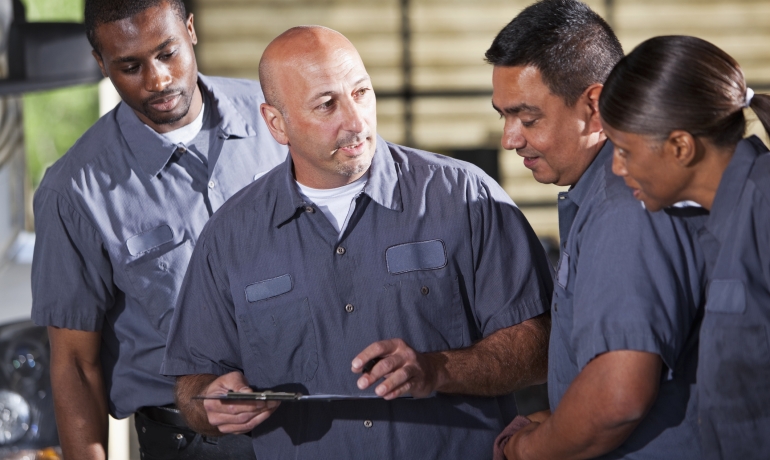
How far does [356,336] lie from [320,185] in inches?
14.0

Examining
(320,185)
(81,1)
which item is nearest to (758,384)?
(320,185)

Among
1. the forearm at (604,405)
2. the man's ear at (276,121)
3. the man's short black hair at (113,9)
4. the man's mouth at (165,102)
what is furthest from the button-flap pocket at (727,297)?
the man's short black hair at (113,9)

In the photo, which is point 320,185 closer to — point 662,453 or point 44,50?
point 662,453

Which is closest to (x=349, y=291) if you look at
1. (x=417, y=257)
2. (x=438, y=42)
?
(x=417, y=257)

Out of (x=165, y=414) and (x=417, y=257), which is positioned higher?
(x=417, y=257)

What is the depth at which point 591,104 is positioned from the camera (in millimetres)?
1707

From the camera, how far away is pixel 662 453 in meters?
1.54

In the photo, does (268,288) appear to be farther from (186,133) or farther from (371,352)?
(186,133)

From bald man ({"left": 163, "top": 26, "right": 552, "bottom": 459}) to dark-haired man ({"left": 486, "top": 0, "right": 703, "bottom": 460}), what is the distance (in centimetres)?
20

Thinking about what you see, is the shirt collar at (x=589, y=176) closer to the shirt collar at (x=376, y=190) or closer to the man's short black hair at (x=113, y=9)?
the shirt collar at (x=376, y=190)

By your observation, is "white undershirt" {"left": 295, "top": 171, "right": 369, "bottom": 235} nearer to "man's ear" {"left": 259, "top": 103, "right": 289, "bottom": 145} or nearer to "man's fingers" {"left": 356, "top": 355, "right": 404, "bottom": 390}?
"man's ear" {"left": 259, "top": 103, "right": 289, "bottom": 145}

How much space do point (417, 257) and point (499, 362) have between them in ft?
0.90

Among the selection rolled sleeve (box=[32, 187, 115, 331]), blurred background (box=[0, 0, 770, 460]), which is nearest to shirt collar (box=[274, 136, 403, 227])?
rolled sleeve (box=[32, 187, 115, 331])

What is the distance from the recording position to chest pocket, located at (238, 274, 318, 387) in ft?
6.37
